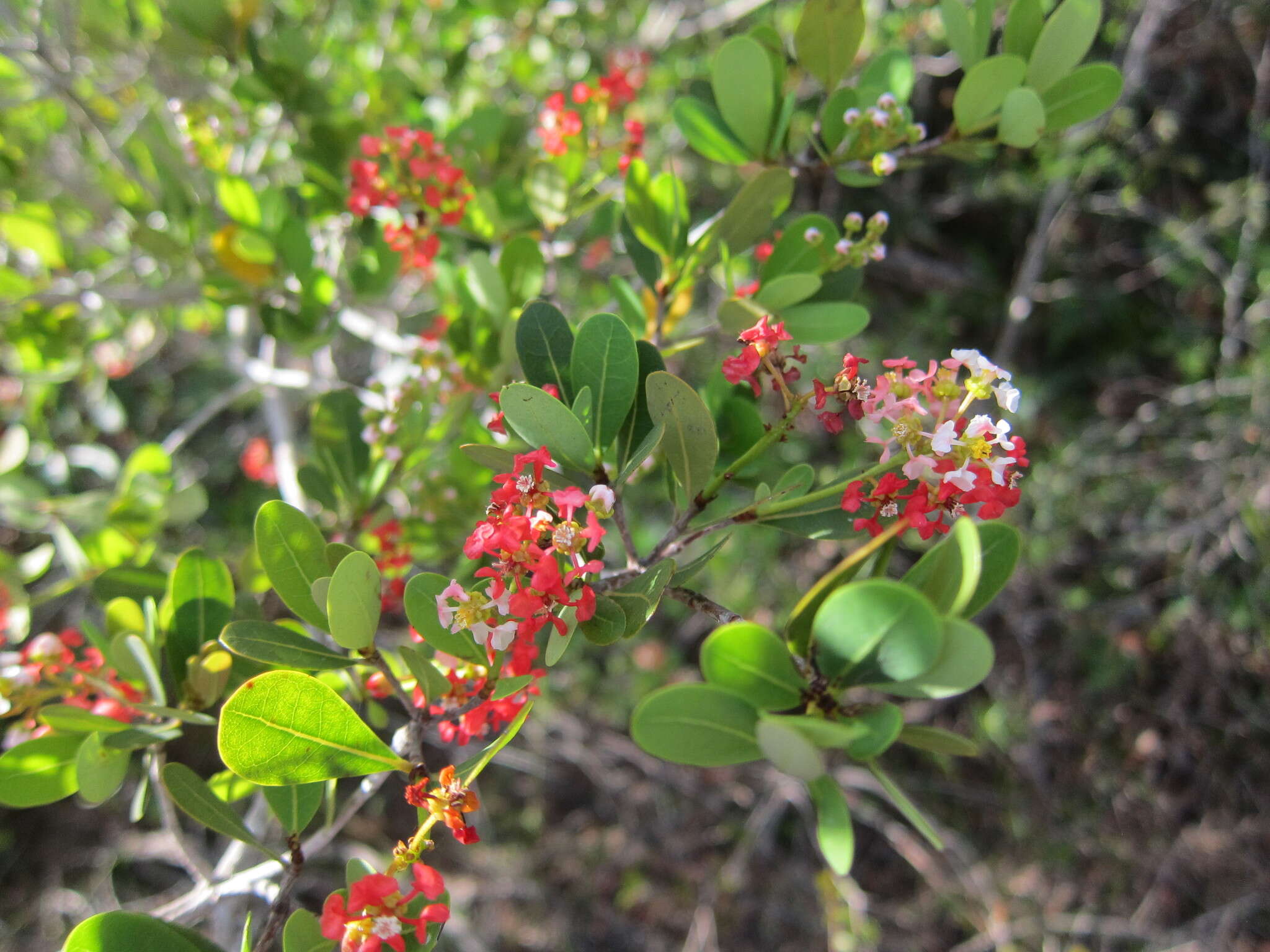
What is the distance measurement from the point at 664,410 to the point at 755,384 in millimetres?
231

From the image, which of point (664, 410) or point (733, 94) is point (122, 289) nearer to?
point (733, 94)

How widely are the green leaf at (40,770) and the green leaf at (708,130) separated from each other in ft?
4.50

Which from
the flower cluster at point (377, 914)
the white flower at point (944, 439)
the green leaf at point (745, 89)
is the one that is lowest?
the flower cluster at point (377, 914)

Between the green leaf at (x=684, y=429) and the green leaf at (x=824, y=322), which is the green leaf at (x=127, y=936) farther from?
the green leaf at (x=824, y=322)

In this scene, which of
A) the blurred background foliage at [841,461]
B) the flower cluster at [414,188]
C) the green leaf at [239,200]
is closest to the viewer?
the flower cluster at [414,188]

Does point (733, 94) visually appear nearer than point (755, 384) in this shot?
No

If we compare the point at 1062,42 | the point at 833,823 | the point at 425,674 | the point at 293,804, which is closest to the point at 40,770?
the point at 293,804

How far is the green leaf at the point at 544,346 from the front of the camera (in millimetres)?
1018

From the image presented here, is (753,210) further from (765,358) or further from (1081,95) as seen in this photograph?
(1081,95)

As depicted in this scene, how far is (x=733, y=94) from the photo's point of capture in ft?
3.92

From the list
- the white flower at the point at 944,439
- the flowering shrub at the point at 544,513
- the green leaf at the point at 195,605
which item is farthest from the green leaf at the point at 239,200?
the white flower at the point at 944,439

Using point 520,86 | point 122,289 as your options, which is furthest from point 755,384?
point 520,86

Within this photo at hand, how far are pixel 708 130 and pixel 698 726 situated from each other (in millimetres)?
1015

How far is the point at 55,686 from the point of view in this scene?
48.8 inches
